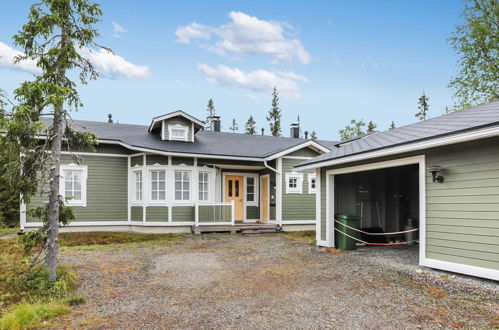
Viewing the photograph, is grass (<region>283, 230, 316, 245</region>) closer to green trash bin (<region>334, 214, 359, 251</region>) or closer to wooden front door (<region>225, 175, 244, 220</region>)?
green trash bin (<region>334, 214, 359, 251</region>)

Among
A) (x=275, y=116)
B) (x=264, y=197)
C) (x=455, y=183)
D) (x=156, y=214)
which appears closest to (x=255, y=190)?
(x=264, y=197)

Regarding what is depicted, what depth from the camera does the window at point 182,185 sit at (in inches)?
510

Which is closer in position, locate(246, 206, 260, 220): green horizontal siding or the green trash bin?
the green trash bin

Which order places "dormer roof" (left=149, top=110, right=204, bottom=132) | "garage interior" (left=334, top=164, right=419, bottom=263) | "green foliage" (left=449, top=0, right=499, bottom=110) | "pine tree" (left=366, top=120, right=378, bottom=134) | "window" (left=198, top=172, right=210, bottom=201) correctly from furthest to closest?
"pine tree" (left=366, top=120, right=378, bottom=134)
"green foliage" (left=449, top=0, right=499, bottom=110)
"dormer roof" (left=149, top=110, right=204, bottom=132)
"window" (left=198, top=172, right=210, bottom=201)
"garage interior" (left=334, top=164, right=419, bottom=263)

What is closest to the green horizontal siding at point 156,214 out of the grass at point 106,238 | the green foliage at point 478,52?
the grass at point 106,238

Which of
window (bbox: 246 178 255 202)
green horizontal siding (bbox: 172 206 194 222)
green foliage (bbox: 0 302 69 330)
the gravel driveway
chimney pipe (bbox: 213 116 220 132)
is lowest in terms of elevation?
the gravel driveway

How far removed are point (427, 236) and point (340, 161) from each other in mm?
2616

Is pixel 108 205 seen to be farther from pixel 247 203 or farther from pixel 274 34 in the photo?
pixel 274 34

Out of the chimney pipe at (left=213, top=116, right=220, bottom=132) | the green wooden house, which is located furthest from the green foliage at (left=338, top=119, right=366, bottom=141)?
the green wooden house

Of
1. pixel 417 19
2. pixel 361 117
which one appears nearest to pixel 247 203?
pixel 417 19

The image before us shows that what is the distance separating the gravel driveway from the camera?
156 inches

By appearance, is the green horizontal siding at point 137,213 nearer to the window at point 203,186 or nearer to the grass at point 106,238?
the grass at point 106,238

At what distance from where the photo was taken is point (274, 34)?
87.5 feet

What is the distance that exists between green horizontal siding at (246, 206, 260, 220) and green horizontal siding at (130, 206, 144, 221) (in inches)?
181
